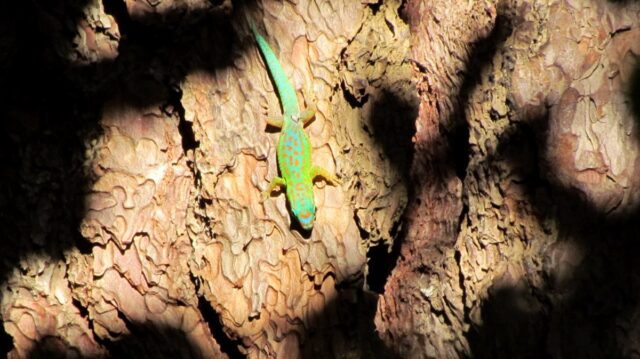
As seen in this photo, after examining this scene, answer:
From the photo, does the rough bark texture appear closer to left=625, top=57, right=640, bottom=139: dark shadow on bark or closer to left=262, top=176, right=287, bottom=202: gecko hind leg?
left=625, top=57, right=640, bottom=139: dark shadow on bark

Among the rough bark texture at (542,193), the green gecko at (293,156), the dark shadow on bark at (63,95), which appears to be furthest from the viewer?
the green gecko at (293,156)

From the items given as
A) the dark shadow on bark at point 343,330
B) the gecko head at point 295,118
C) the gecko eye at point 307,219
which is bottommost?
the dark shadow on bark at point 343,330

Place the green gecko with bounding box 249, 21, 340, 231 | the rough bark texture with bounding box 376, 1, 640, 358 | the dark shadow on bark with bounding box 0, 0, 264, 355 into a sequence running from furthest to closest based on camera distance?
1. the green gecko with bounding box 249, 21, 340, 231
2. the dark shadow on bark with bounding box 0, 0, 264, 355
3. the rough bark texture with bounding box 376, 1, 640, 358

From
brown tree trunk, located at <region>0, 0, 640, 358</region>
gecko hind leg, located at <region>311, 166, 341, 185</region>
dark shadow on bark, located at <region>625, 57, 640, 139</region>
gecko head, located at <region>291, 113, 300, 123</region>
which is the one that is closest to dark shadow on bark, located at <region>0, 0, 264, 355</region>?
brown tree trunk, located at <region>0, 0, 640, 358</region>

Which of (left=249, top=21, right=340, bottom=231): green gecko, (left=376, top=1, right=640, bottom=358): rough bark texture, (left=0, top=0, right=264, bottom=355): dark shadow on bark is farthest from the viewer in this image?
(left=249, top=21, right=340, bottom=231): green gecko

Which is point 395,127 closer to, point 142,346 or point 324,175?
point 324,175

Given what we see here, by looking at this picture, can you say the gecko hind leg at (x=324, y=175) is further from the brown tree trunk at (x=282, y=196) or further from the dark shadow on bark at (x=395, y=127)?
the dark shadow on bark at (x=395, y=127)

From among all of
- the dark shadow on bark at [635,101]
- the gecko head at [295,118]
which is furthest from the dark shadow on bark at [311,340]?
the dark shadow on bark at [635,101]
